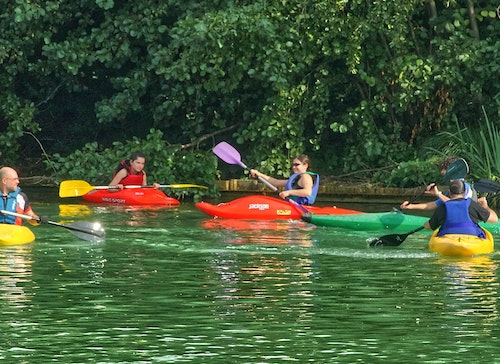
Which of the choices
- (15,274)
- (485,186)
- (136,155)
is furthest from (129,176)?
(15,274)

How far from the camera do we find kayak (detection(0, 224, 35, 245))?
14.6 metres

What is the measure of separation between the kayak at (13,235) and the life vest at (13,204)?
0.19 metres

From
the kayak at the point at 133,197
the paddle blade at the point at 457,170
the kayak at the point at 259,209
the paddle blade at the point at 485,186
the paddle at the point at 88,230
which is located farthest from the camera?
the kayak at the point at 133,197

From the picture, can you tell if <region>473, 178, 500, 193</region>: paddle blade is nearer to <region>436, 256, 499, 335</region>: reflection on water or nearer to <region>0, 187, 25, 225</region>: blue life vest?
<region>436, 256, 499, 335</region>: reflection on water

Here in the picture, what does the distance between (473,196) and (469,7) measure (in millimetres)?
7192

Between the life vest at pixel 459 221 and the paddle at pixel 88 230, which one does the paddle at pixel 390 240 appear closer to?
the life vest at pixel 459 221

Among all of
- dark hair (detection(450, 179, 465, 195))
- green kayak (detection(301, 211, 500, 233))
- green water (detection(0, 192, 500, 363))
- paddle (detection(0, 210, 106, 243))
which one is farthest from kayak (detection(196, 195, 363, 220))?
dark hair (detection(450, 179, 465, 195))

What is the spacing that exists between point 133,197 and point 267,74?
2624mm

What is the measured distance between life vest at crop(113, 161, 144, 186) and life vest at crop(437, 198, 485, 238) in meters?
7.47

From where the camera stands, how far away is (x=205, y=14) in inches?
806

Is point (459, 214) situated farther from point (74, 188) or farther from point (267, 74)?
point (74, 188)

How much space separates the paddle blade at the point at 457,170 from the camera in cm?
1438

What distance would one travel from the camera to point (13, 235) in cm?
1465

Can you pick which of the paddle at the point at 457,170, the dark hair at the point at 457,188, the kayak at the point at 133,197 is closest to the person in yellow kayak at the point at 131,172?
the kayak at the point at 133,197
